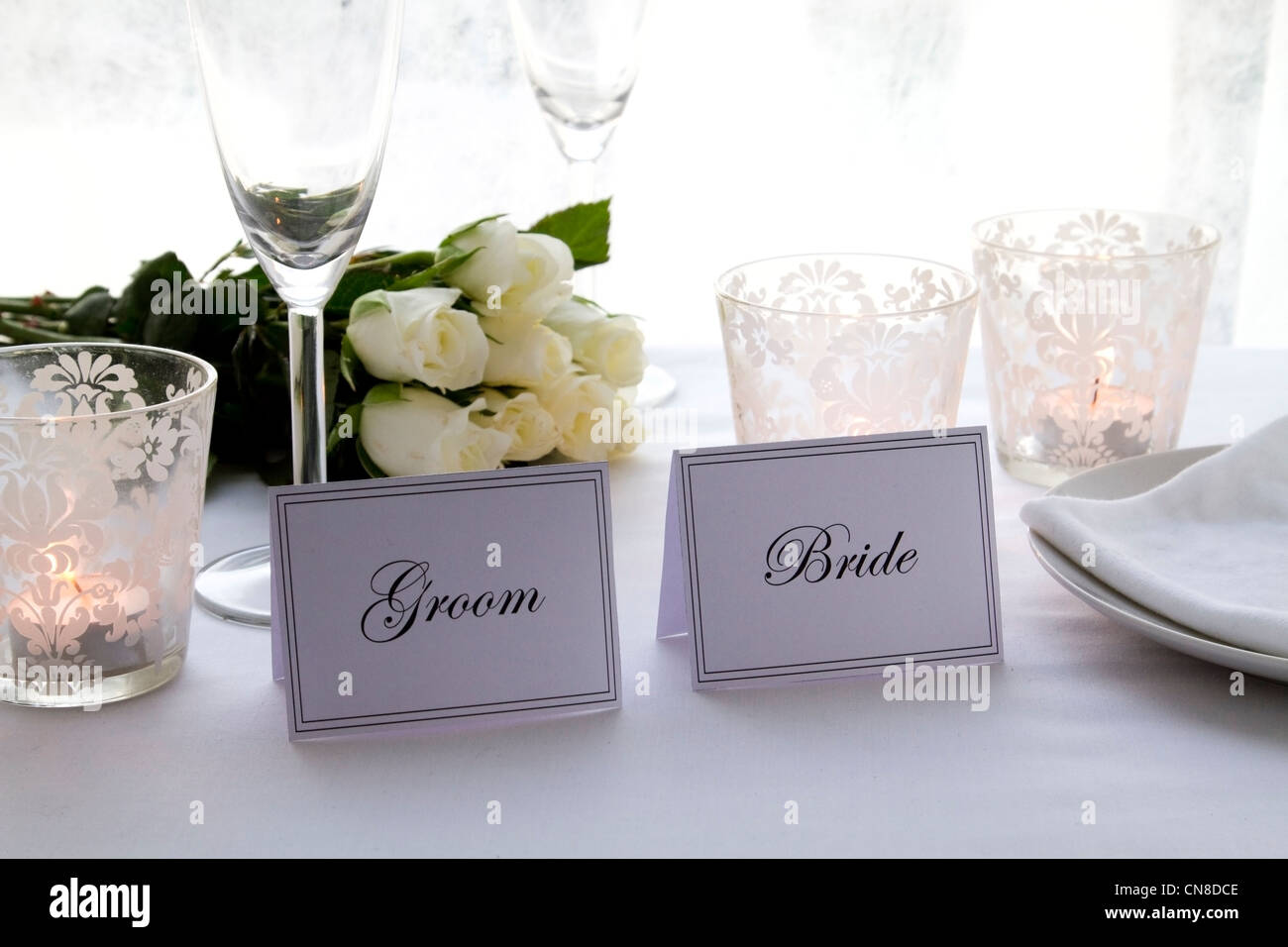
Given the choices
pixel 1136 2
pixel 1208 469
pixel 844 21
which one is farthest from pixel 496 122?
pixel 1208 469

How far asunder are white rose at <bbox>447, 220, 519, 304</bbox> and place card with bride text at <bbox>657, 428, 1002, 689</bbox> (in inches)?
7.8

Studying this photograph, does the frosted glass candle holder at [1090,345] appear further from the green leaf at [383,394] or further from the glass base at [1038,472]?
the green leaf at [383,394]

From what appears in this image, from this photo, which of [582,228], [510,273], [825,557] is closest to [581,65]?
[582,228]

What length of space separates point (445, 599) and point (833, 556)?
0.17 meters

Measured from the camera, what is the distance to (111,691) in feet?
1.84

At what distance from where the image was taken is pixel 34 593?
0.53 metres

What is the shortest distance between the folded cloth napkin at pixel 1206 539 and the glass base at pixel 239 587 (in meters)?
0.37

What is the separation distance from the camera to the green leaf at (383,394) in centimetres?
70

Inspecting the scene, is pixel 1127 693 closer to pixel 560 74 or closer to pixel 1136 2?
pixel 560 74

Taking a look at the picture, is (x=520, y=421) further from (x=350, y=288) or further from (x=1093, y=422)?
(x=1093, y=422)

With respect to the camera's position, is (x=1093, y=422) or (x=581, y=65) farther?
(x=581, y=65)

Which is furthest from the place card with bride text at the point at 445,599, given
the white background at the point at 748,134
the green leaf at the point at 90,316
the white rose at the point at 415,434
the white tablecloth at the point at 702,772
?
the white background at the point at 748,134

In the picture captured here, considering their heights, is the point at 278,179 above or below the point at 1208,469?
above
